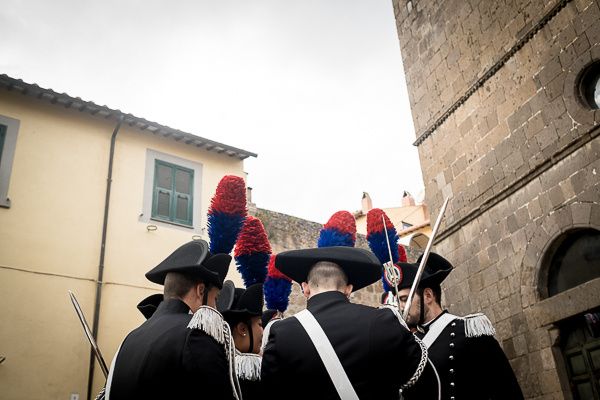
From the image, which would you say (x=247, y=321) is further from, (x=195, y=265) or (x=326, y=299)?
(x=326, y=299)

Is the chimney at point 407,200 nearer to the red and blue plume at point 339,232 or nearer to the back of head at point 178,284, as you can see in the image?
the red and blue plume at point 339,232

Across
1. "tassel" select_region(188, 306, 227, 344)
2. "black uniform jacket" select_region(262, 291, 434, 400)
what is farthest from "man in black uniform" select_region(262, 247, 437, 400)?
"tassel" select_region(188, 306, 227, 344)

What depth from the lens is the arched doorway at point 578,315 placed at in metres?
6.23

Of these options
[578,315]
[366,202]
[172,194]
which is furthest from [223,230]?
[366,202]

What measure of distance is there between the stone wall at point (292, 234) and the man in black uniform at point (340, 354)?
897 cm

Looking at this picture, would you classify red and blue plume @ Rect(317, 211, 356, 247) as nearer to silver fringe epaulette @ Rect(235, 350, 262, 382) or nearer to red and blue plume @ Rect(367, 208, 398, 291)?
red and blue plume @ Rect(367, 208, 398, 291)

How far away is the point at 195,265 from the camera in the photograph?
2.79 meters

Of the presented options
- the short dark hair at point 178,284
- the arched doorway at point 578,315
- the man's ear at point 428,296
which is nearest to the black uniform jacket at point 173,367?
the short dark hair at point 178,284

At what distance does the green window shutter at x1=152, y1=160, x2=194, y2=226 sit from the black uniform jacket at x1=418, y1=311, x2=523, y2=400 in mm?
8123

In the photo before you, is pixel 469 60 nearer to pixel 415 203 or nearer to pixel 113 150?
pixel 113 150

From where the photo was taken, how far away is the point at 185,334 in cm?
245

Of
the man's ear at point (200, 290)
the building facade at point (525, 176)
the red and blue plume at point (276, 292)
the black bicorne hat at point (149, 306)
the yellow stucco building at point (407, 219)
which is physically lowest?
the man's ear at point (200, 290)

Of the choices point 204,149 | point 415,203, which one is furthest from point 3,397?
point 415,203

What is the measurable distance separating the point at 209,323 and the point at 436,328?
1636 millimetres
